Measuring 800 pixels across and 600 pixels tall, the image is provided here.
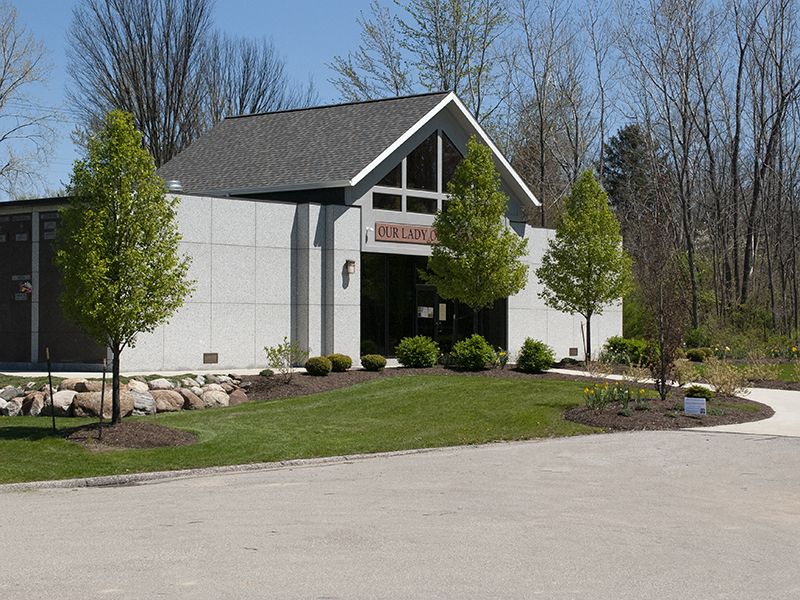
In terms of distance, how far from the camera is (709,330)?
33.8 meters

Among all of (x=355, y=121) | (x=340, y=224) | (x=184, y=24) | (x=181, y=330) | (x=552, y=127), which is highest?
(x=184, y=24)

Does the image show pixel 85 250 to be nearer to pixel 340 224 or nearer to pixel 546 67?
pixel 340 224

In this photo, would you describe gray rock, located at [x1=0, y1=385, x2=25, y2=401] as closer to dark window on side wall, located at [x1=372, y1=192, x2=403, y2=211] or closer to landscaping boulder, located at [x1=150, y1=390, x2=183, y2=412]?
landscaping boulder, located at [x1=150, y1=390, x2=183, y2=412]

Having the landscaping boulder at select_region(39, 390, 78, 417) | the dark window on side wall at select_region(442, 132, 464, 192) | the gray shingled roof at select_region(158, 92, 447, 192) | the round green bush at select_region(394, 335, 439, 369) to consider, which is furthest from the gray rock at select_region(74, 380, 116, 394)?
the dark window on side wall at select_region(442, 132, 464, 192)

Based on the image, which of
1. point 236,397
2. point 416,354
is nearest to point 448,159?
point 416,354

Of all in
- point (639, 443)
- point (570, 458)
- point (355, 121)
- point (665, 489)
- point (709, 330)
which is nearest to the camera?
point (665, 489)

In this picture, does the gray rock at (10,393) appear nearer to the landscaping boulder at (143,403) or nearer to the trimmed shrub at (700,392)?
the landscaping boulder at (143,403)

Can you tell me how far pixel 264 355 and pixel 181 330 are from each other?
2727 mm

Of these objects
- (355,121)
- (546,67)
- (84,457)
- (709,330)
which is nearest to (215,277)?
(355,121)

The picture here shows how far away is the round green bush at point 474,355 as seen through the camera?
24172mm

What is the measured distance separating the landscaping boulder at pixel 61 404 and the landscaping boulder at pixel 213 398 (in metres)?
2.97

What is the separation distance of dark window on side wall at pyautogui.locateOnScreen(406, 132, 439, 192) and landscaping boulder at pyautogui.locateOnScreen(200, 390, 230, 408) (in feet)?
35.6

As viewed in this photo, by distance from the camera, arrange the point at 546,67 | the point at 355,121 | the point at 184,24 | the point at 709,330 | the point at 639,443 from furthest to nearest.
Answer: the point at 184,24 < the point at 546,67 < the point at 709,330 < the point at 355,121 < the point at 639,443

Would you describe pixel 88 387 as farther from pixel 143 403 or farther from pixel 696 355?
pixel 696 355
